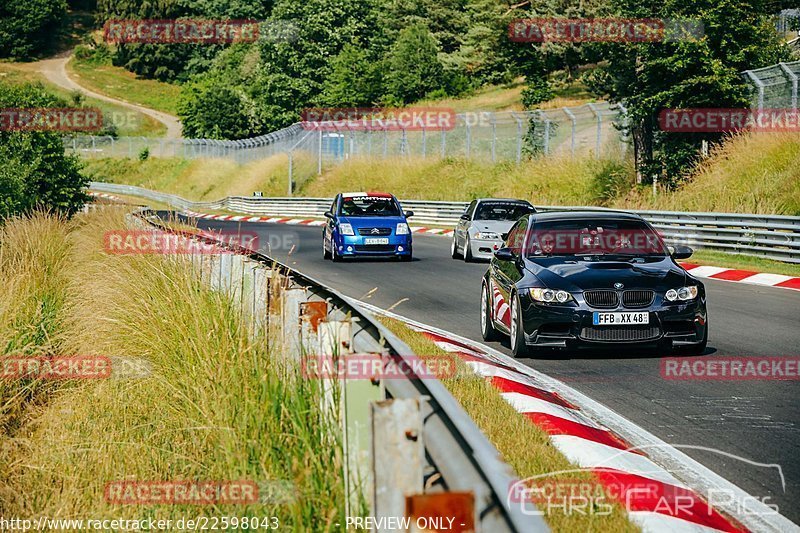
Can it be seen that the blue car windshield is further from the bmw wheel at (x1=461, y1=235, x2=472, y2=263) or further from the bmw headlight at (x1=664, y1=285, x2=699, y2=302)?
the bmw headlight at (x1=664, y1=285, x2=699, y2=302)

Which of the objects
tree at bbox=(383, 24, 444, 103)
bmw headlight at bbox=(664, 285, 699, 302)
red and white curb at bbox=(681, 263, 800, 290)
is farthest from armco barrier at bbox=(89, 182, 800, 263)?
tree at bbox=(383, 24, 444, 103)

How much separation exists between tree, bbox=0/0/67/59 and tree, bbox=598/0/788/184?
135327 mm

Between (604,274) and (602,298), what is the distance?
322 mm

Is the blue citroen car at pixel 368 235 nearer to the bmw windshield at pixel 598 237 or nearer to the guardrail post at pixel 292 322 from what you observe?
the bmw windshield at pixel 598 237

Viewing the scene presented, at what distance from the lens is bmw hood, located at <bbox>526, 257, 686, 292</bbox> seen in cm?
1093

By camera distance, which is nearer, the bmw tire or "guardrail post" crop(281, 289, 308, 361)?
"guardrail post" crop(281, 289, 308, 361)

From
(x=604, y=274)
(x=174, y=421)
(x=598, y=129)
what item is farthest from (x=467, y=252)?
(x=174, y=421)

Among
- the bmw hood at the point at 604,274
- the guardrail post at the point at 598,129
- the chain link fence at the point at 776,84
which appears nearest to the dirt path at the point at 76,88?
the guardrail post at the point at 598,129

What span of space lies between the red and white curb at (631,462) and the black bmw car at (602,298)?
0.76 m

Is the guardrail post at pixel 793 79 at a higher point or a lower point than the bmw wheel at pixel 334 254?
higher

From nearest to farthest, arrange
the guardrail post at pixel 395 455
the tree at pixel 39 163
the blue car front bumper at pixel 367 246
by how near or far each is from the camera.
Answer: the guardrail post at pixel 395 455 → the blue car front bumper at pixel 367 246 → the tree at pixel 39 163

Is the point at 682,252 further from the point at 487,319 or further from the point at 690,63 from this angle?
the point at 690,63

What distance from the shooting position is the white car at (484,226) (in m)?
25.1

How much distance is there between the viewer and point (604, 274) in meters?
11.1
